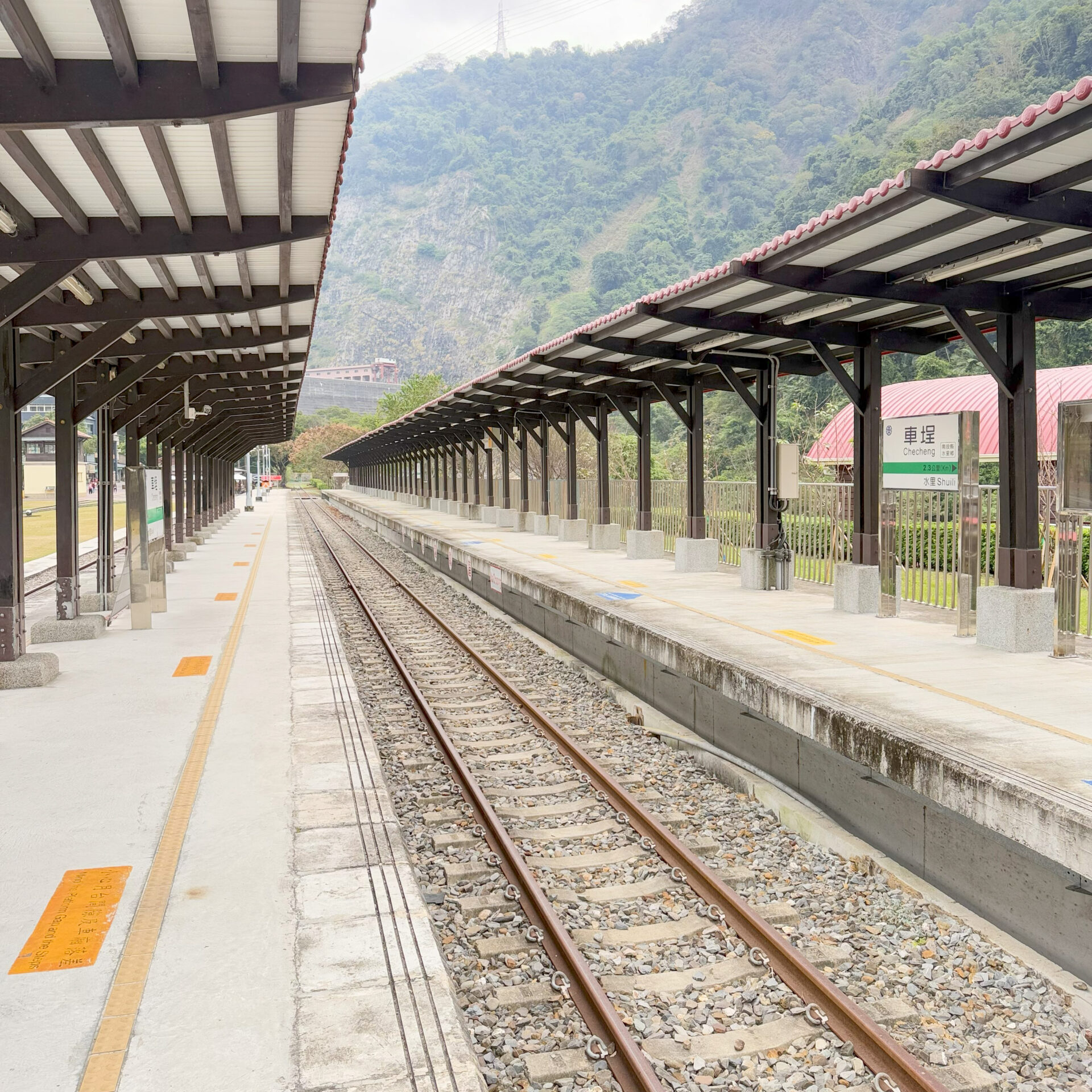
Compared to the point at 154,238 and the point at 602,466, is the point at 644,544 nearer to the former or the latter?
Answer: the point at 602,466

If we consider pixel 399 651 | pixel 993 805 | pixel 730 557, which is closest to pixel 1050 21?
pixel 730 557

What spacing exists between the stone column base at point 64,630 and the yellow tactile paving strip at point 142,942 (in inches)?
211

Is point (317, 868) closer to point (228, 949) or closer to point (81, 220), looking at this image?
point (228, 949)

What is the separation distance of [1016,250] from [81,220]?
24.0 feet

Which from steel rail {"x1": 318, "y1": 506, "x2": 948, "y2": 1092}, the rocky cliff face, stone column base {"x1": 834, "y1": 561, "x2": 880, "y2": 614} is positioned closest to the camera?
steel rail {"x1": 318, "y1": 506, "x2": 948, "y2": 1092}

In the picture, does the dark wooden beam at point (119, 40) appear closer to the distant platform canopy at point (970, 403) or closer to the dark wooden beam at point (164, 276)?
the dark wooden beam at point (164, 276)

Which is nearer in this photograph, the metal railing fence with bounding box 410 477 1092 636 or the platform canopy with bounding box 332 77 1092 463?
the platform canopy with bounding box 332 77 1092 463

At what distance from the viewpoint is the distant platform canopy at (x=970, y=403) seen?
24781 millimetres

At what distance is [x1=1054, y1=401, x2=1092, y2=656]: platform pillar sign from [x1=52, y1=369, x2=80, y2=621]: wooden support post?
34.4 ft

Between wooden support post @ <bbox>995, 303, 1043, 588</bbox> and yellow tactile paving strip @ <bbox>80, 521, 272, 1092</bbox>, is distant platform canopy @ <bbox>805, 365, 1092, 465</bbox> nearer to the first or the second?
wooden support post @ <bbox>995, 303, 1043, 588</bbox>

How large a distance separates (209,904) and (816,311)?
8766 mm

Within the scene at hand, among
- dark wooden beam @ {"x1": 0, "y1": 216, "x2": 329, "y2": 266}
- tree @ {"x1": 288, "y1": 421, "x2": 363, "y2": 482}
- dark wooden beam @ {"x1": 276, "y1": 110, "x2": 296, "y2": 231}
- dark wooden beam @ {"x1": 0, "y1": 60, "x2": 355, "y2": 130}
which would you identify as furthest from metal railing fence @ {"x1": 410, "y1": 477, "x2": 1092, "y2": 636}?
tree @ {"x1": 288, "y1": 421, "x2": 363, "y2": 482}

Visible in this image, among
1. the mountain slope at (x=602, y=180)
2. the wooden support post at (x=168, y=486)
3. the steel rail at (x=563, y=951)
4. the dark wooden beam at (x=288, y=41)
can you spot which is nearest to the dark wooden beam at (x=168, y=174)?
the dark wooden beam at (x=288, y=41)

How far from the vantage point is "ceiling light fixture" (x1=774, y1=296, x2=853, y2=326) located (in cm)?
1015
